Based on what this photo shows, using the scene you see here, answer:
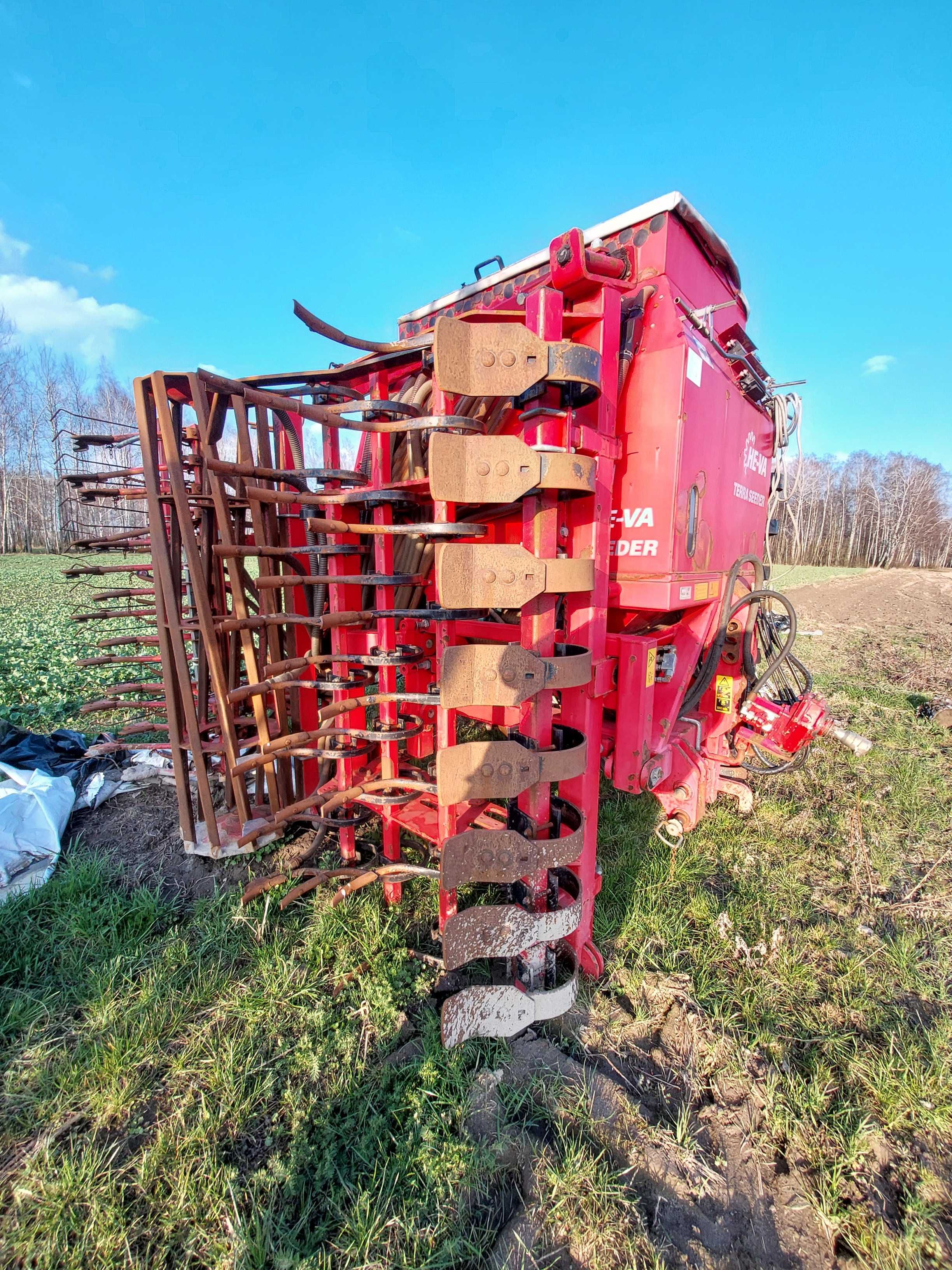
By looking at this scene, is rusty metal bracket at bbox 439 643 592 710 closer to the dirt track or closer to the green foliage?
the green foliage

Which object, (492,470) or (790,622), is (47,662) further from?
(790,622)

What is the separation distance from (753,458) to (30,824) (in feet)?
17.4

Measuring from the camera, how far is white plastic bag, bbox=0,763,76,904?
9.12 feet

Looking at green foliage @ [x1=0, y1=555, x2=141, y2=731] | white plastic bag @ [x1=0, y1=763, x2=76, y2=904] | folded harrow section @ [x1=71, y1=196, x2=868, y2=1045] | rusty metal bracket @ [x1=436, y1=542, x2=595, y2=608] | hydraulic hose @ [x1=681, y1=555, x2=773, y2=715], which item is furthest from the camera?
green foliage @ [x1=0, y1=555, x2=141, y2=731]

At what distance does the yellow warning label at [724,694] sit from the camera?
358cm

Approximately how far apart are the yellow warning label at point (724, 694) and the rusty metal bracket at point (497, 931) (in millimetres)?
2188

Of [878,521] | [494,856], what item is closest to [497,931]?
[494,856]

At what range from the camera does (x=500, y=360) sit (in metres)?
1.71

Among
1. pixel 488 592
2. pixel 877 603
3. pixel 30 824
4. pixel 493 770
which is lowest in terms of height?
pixel 877 603

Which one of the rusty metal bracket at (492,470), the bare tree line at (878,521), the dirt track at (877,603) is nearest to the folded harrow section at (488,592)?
the rusty metal bracket at (492,470)

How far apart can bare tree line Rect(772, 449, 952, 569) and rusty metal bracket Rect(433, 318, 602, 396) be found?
56567 mm

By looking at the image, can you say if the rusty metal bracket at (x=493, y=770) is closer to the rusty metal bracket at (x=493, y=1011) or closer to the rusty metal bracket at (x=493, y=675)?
the rusty metal bracket at (x=493, y=675)

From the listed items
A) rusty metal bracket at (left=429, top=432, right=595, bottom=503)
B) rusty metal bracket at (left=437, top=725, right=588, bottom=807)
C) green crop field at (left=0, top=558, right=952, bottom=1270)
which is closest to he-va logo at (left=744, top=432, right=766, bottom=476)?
rusty metal bracket at (left=429, top=432, right=595, bottom=503)

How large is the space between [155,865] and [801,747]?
13.9 feet
